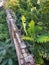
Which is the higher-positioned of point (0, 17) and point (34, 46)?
point (34, 46)

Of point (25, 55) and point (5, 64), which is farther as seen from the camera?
point (5, 64)

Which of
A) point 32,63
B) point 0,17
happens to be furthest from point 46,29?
point 0,17

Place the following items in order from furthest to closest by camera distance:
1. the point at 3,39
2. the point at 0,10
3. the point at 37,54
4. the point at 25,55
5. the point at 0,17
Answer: the point at 0,10
the point at 0,17
the point at 3,39
the point at 37,54
the point at 25,55

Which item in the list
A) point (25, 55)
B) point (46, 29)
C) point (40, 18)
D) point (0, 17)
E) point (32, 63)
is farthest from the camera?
point (0, 17)

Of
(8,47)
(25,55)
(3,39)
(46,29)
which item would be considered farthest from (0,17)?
(25,55)

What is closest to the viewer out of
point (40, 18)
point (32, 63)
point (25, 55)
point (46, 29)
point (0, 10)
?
point (32, 63)

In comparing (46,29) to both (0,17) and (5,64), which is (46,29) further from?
(0,17)

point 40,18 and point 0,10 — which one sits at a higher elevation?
point 40,18

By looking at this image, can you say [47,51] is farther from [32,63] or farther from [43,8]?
[43,8]

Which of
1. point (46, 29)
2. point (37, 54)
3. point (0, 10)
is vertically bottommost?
point (0, 10)
